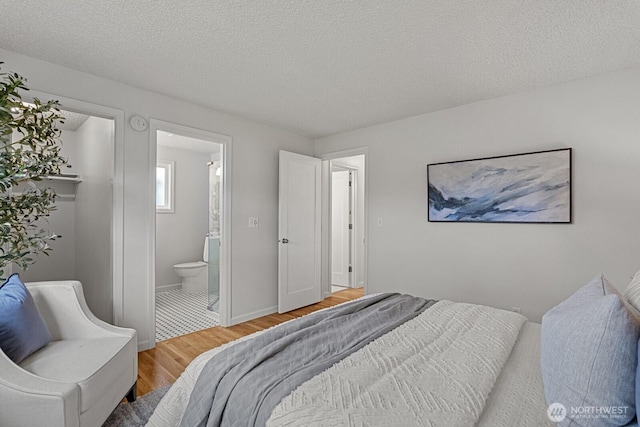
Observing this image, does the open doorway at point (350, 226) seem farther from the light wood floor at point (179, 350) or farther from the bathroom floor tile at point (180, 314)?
the bathroom floor tile at point (180, 314)

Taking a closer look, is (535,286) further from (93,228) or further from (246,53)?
(93,228)

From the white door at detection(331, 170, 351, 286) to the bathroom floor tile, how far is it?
92.2 inches

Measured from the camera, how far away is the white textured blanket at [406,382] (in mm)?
964

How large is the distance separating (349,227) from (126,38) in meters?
4.31

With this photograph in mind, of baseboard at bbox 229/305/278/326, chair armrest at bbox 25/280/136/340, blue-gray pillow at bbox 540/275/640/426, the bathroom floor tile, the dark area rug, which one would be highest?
blue-gray pillow at bbox 540/275/640/426

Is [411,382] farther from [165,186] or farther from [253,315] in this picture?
[165,186]

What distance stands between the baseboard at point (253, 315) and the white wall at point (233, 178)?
3 cm

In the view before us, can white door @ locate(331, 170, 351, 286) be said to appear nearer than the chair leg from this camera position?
No

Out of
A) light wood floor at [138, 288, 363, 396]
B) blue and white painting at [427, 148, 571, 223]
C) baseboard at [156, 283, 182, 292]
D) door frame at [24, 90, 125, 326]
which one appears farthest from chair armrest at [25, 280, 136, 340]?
baseboard at [156, 283, 182, 292]

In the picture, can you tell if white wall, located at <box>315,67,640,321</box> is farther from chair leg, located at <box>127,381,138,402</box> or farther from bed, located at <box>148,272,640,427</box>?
chair leg, located at <box>127,381,138,402</box>

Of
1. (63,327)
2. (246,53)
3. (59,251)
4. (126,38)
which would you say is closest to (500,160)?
(246,53)

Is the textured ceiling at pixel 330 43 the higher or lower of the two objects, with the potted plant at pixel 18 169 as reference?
higher

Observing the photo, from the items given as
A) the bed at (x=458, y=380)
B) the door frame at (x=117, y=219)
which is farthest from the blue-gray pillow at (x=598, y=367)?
the door frame at (x=117, y=219)

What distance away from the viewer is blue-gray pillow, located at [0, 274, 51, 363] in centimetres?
162
